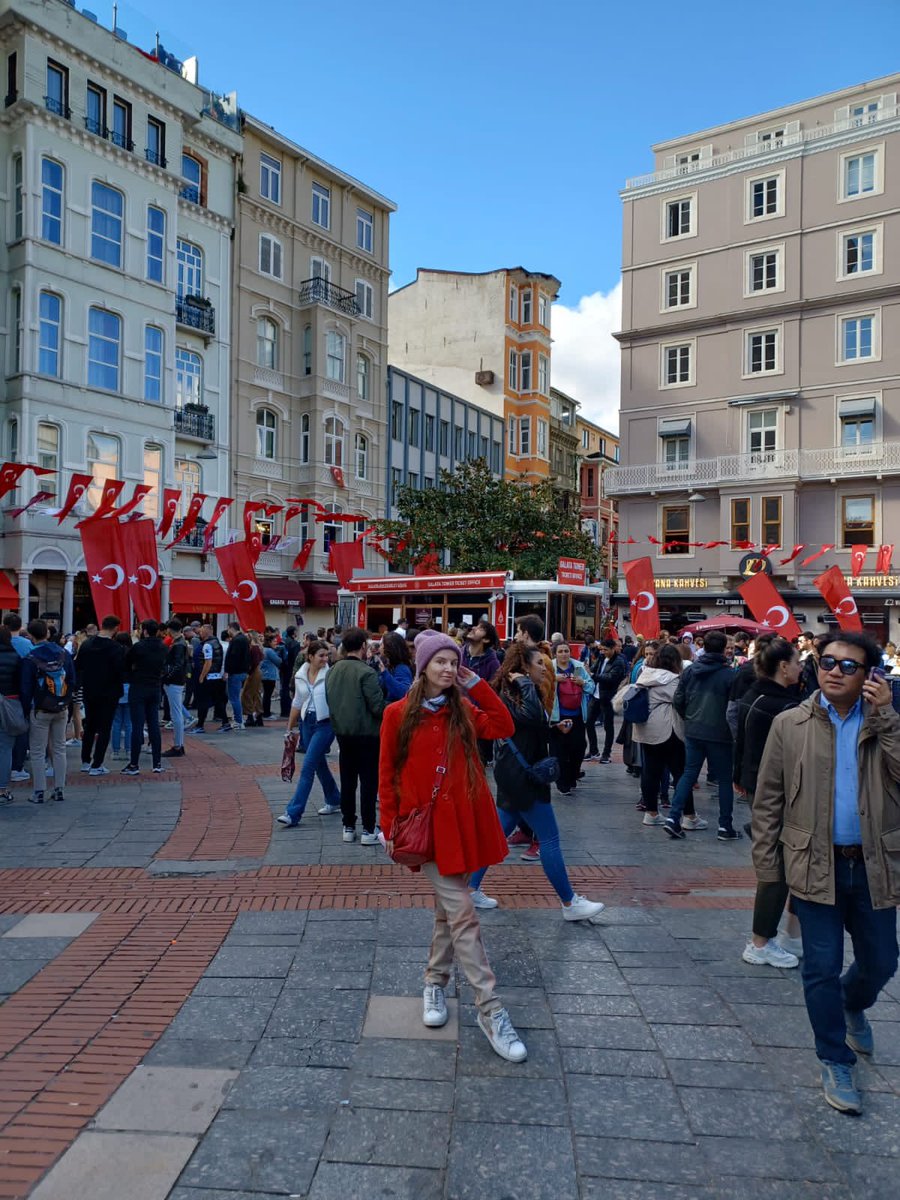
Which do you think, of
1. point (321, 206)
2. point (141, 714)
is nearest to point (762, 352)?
point (321, 206)

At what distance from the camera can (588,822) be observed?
8391 millimetres

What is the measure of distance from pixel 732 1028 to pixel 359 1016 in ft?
5.49

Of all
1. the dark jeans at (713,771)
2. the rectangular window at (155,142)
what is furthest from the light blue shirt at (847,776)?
the rectangular window at (155,142)

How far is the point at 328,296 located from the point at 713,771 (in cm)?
3190

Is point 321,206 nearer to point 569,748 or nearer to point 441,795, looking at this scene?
point 569,748

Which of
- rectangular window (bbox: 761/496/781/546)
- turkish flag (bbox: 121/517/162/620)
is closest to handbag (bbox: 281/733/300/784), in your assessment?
turkish flag (bbox: 121/517/162/620)

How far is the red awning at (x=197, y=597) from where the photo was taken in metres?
29.8

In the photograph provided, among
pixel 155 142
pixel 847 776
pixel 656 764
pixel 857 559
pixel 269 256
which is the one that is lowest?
pixel 656 764

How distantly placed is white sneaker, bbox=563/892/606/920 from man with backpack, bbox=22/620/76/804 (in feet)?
18.0

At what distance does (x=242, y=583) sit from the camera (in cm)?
1467

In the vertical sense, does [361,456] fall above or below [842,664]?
above

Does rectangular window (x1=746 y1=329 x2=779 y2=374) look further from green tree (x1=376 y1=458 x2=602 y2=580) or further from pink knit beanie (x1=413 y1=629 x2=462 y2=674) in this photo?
pink knit beanie (x1=413 y1=629 x2=462 y2=674)

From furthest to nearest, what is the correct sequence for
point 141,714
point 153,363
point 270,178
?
point 270,178
point 153,363
point 141,714

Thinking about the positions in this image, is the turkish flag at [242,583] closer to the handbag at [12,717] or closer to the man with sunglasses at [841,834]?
the handbag at [12,717]
